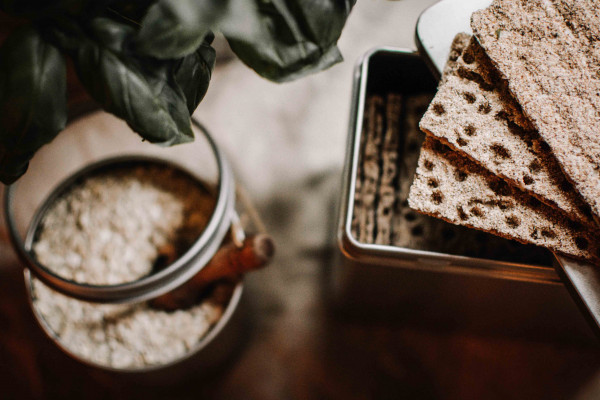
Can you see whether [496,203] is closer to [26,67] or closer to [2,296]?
[26,67]

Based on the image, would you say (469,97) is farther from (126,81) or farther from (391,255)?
(126,81)

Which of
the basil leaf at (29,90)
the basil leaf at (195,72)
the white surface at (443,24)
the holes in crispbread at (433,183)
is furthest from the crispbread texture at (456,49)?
the basil leaf at (29,90)

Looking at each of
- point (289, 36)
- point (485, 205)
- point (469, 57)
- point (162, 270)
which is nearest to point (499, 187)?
point (485, 205)

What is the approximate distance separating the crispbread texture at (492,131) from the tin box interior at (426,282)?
0.09m

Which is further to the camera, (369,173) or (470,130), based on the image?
(369,173)

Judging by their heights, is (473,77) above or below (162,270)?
above

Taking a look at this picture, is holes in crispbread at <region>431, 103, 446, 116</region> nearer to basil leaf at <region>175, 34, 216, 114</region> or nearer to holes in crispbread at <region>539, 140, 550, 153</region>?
holes in crispbread at <region>539, 140, 550, 153</region>

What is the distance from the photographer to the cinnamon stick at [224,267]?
0.59 metres

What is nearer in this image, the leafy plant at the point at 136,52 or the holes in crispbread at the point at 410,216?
the leafy plant at the point at 136,52

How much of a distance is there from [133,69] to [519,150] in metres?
0.35

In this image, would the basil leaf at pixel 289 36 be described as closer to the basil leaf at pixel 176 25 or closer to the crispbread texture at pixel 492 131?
the basil leaf at pixel 176 25

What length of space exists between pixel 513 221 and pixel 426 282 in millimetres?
149

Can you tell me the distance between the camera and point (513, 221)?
452 millimetres

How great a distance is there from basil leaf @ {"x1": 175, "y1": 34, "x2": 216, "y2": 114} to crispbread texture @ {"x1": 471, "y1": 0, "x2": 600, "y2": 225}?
0.26m
